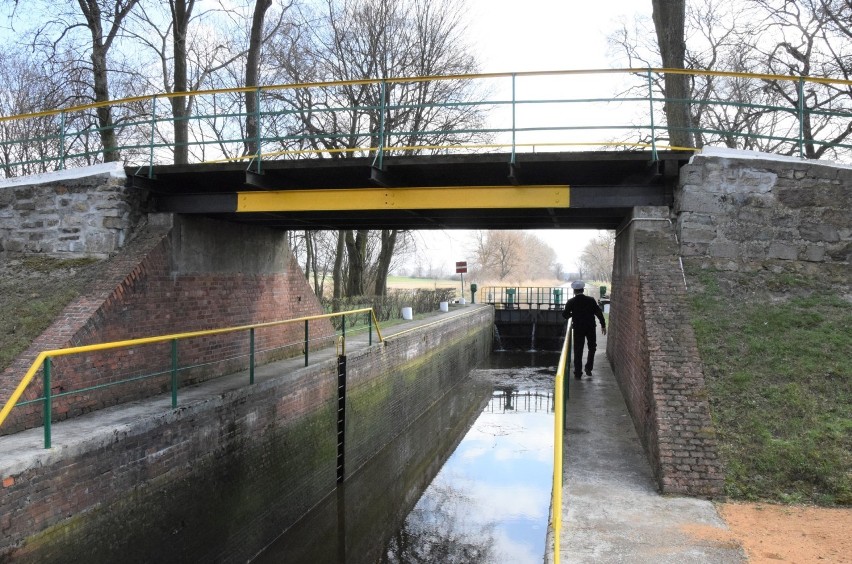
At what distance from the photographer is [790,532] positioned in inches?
194

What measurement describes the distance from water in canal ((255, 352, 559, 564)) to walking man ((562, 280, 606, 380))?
209 centimetres

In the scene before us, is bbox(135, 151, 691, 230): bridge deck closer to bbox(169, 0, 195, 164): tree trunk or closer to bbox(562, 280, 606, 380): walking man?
bbox(562, 280, 606, 380): walking man

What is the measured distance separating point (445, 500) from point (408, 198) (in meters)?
5.28

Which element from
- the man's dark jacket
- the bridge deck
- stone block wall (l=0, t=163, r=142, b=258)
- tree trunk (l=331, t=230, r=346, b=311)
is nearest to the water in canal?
the man's dark jacket

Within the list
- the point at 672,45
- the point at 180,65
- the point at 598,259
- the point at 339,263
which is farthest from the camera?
the point at 598,259

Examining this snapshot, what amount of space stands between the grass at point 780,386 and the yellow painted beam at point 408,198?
238cm

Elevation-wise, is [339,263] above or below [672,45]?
below

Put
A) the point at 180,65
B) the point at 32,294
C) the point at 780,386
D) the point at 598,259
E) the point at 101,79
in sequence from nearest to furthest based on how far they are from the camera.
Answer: the point at 780,386 → the point at 32,294 → the point at 101,79 → the point at 180,65 → the point at 598,259

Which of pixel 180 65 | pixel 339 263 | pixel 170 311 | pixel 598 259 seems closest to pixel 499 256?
pixel 598 259

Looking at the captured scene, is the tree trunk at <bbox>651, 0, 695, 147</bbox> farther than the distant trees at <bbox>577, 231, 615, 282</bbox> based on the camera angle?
No

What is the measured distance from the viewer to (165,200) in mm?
9773

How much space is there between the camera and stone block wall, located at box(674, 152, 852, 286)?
811cm

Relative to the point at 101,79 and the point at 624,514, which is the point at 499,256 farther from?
the point at 624,514

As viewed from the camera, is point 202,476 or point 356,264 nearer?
point 202,476
